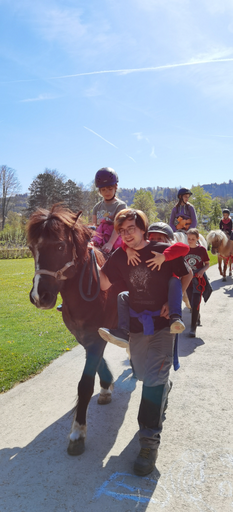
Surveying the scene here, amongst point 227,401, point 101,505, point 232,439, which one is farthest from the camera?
point 227,401

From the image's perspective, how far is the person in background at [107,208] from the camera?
4434 millimetres

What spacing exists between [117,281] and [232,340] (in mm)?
3637

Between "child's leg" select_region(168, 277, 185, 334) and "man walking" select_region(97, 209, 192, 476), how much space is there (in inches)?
3.9

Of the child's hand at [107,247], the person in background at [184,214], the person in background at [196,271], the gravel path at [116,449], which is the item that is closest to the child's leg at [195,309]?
the person in background at [196,271]

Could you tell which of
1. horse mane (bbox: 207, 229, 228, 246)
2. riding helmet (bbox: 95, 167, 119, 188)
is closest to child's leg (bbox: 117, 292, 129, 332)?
riding helmet (bbox: 95, 167, 119, 188)

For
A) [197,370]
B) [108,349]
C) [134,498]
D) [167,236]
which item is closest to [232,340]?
[197,370]

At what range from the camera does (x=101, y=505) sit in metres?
2.44

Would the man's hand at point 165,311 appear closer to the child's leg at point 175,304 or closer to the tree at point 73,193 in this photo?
the child's leg at point 175,304

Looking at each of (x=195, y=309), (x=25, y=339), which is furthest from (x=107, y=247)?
(x=25, y=339)

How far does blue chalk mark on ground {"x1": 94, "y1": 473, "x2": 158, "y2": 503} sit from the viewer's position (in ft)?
8.29

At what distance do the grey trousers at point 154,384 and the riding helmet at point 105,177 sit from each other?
2.15 metres

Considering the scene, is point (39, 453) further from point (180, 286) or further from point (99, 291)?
point (180, 286)

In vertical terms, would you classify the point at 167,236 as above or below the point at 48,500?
above

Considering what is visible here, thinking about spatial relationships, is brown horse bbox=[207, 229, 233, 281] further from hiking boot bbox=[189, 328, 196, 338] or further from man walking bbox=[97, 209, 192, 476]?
man walking bbox=[97, 209, 192, 476]
